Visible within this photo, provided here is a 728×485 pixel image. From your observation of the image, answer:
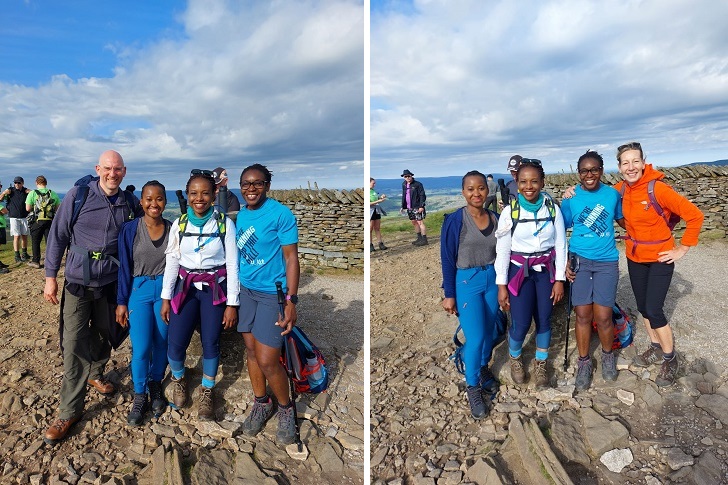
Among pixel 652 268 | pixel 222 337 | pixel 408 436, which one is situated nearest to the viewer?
pixel 408 436

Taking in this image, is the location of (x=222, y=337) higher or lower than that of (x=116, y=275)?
lower

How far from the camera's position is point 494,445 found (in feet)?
12.1

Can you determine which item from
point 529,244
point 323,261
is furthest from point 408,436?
point 323,261

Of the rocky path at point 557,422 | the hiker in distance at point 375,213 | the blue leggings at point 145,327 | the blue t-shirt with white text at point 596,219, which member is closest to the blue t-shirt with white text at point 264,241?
the blue leggings at point 145,327

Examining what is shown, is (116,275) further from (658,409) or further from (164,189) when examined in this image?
(658,409)

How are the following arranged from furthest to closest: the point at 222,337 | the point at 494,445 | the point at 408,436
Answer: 1. the point at 222,337
2. the point at 408,436
3. the point at 494,445

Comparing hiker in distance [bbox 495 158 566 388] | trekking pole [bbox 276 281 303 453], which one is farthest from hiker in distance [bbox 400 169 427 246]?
trekking pole [bbox 276 281 303 453]

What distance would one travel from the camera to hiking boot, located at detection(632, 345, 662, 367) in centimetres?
462

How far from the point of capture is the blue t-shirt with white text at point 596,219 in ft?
13.5

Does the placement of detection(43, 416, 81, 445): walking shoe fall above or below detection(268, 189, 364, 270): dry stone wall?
below

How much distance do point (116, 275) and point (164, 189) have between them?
2.95 feet

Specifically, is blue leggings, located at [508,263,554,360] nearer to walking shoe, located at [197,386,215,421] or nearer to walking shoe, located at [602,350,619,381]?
walking shoe, located at [602,350,619,381]

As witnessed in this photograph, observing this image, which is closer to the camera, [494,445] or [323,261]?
[494,445]

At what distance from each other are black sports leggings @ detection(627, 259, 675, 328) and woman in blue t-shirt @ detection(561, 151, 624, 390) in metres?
0.37
